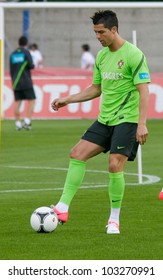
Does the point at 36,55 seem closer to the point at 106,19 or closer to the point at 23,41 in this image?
the point at 23,41

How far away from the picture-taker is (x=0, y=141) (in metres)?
25.9

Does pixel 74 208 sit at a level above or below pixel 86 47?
below

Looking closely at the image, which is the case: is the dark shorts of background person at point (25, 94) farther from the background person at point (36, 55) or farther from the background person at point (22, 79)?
the background person at point (36, 55)

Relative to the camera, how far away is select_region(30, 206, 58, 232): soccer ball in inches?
480

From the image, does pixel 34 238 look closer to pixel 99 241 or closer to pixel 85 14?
pixel 99 241

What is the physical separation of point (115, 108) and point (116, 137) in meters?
0.34

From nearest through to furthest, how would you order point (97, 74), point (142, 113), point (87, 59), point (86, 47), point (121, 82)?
point (142, 113), point (121, 82), point (97, 74), point (86, 47), point (87, 59)

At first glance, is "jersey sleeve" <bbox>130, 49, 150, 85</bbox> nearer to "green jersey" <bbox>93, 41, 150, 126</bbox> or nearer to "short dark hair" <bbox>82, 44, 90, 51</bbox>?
"green jersey" <bbox>93, 41, 150, 126</bbox>

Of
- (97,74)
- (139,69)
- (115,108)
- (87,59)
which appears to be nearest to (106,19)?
(139,69)

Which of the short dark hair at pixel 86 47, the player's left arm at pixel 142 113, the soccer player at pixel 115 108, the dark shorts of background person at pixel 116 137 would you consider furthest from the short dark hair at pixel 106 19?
the short dark hair at pixel 86 47

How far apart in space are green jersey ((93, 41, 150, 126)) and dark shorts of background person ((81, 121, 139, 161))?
2.6 inches

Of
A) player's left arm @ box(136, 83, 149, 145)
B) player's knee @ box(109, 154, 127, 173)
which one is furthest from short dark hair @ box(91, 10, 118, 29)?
player's knee @ box(109, 154, 127, 173)

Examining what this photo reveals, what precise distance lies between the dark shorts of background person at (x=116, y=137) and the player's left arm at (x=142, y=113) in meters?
0.24

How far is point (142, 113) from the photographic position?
1195cm
